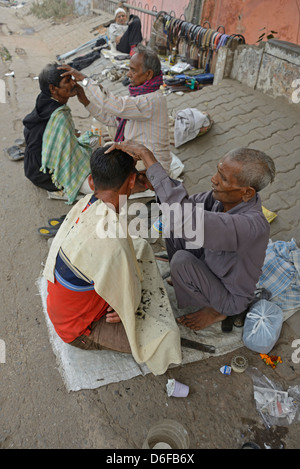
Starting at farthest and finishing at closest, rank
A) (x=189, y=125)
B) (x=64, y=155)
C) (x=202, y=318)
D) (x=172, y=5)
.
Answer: (x=172, y=5), (x=189, y=125), (x=64, y=155), (x=202, y=318)

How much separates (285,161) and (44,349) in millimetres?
3661

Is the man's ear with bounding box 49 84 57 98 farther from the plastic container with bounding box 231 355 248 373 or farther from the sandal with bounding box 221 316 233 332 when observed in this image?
the plastic container with bounding box 231 355 248 373

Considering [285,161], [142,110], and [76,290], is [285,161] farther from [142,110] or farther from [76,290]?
[76,290]

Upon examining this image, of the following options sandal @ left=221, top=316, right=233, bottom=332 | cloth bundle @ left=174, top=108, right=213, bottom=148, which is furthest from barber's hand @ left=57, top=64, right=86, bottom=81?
sandal @ left=221, top=316, right=233, bottom=332

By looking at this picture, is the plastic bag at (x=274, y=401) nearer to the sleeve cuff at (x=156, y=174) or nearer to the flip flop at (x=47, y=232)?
the sleeve cuff at (x=156, y=174)

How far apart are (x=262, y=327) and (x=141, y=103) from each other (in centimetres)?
231

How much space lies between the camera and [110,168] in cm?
190

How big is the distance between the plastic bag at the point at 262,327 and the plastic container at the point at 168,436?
80 centimetres

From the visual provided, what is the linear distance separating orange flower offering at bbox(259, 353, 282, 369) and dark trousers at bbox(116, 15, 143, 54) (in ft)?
26.4

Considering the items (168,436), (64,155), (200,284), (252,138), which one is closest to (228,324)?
(200,284)

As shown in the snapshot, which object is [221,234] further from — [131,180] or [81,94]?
[81,94]

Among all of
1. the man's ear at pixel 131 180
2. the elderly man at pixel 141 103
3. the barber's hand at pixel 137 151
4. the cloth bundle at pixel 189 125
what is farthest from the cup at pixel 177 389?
the cloth bundle at pixel 189 125

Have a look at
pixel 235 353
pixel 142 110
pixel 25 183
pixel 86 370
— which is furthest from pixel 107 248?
pixel 25 183

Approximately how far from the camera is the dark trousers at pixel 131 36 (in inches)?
319
